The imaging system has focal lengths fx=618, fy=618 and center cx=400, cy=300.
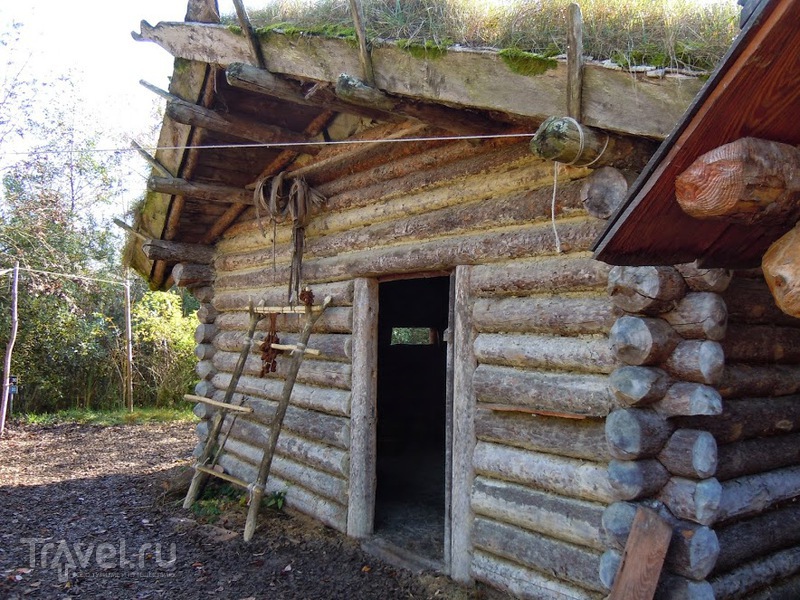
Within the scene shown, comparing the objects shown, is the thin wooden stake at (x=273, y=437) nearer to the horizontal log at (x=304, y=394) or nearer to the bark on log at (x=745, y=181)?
the horizontal log at (x=304, y=394)

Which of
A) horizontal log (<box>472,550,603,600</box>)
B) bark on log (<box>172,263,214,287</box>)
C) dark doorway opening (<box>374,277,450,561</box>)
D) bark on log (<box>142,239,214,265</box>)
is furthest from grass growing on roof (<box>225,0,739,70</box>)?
dark doorway opening (<box>374,277,450,561</box>)

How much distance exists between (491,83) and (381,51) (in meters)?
0.85

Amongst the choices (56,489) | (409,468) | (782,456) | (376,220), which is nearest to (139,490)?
(56,489)

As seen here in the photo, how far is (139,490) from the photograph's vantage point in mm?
7785

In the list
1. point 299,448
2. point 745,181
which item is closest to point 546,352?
point 745,181

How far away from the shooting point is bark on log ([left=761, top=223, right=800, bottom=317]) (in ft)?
5.82

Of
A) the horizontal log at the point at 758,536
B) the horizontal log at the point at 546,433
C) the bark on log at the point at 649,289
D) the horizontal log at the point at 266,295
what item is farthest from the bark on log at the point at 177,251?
the horizontal log at the point at 758,536

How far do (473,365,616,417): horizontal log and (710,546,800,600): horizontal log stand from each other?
43.1 inches

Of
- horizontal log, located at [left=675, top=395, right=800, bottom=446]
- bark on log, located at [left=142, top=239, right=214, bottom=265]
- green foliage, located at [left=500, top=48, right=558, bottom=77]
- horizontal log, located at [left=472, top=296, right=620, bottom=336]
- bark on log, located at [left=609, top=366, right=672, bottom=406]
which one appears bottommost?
horizontal log, located at [left=675, top=395, right=800, bottom=446]

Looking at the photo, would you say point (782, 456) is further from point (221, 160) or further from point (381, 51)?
point (221, 160)

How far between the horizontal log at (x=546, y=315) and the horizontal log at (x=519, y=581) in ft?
5.01

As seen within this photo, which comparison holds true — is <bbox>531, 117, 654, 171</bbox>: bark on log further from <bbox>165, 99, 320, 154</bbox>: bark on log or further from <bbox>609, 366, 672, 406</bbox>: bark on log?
<bbox>165, 99, 320, 154</bbox>: bark on log

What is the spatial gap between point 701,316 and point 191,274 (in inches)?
246

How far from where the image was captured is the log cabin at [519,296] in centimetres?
317
